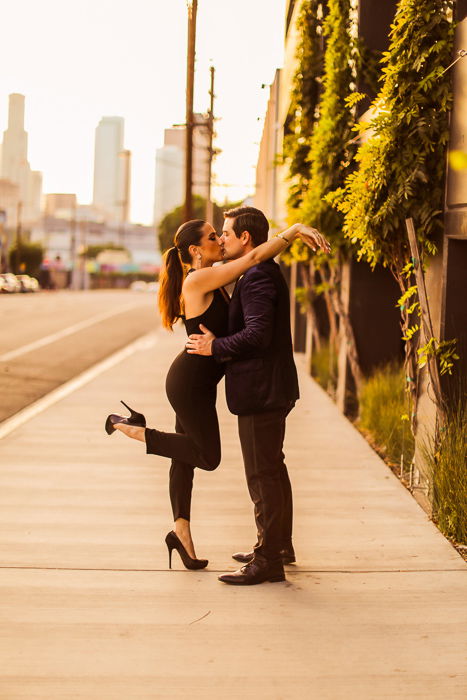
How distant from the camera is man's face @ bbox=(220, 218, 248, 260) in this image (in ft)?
16.7

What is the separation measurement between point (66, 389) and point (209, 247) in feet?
31.2

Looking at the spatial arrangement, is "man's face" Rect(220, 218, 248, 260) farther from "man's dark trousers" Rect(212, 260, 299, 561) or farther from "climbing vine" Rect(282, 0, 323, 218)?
"climbing vine" Rect(282, 0, 323, 218)

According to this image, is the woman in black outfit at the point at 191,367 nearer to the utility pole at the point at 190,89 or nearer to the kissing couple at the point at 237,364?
the kissing couple at the point at 237,364

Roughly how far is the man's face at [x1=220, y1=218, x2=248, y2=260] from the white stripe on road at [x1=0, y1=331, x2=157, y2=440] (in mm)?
5344

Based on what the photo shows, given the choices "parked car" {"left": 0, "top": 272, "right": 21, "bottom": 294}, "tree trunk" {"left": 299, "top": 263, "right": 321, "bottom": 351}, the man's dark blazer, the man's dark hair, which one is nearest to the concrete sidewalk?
the man's dark blazer

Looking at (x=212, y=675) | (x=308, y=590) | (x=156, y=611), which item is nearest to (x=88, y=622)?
(x=156, y=611)

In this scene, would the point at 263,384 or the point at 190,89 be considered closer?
the point at 263,384

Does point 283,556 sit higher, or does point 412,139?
point 412,139

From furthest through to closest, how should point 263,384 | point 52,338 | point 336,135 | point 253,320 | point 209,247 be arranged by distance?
1. point 52,338
2. point 336,135
3. point 209,247
4. point 263,384
5. point 253,320

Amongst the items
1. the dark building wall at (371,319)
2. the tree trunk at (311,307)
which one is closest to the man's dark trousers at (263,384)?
the dark building wall at (371,319)

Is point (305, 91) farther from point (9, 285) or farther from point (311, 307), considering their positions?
point (9, 285)

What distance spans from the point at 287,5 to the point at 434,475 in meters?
25.2

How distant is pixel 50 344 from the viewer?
23.8 metres

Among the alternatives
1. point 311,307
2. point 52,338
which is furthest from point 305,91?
point 52,338
